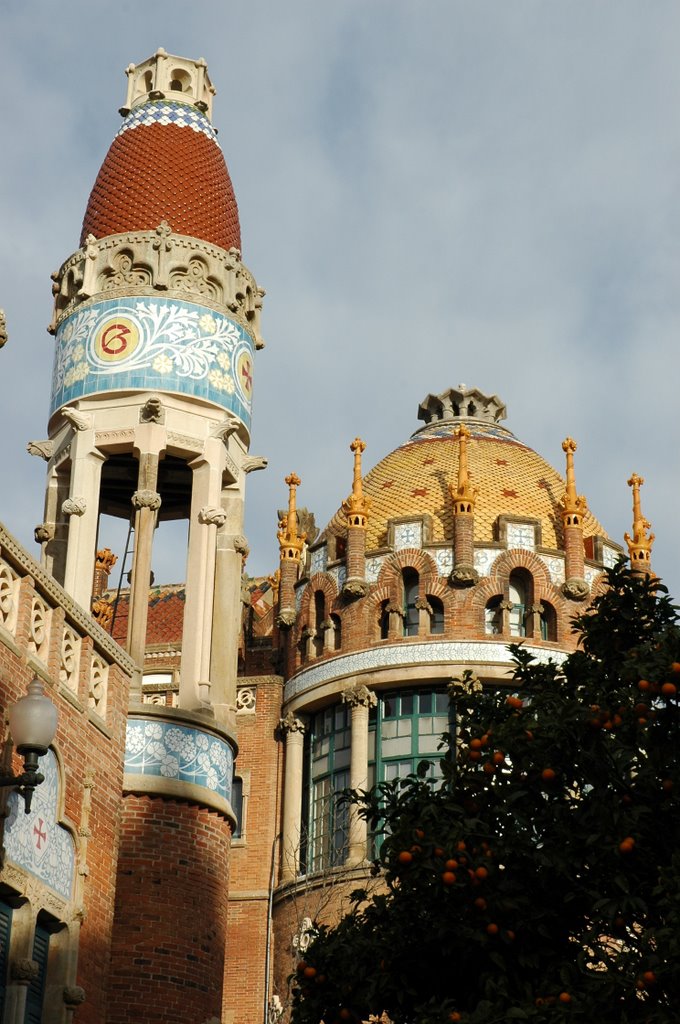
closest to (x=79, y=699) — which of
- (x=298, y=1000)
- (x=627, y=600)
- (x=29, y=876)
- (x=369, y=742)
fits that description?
(x=29, y=876)

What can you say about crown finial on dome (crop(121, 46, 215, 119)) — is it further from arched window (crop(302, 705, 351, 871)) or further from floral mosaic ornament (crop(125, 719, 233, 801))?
arched window (crop(302, 705, 351, 871))

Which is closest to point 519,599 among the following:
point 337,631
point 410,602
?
point 410,602

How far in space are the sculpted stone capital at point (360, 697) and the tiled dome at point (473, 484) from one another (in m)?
3.40

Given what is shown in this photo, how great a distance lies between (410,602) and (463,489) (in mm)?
2714

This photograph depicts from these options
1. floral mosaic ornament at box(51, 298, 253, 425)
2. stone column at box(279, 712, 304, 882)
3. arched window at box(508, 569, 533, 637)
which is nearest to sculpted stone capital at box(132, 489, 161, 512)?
floral mosaic ornament at box(51, 298, 253, 425)

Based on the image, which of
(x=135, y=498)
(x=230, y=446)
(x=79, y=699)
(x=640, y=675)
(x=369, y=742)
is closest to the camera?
(x=640, y=675)

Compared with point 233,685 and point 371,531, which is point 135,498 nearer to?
point 233,685

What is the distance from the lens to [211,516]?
25.4 m

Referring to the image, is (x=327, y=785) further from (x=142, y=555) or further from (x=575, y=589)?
(x=142, y=555)

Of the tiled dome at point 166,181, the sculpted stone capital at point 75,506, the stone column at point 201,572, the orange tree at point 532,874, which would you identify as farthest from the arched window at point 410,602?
the orange tree at point 532,874

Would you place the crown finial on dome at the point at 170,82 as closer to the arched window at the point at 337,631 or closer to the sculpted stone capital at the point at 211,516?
the sculpted stone capital at the point at 211,516

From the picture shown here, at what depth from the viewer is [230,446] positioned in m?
26.3

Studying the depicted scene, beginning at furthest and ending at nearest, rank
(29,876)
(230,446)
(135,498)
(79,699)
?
(230,446)
(135,498)
(79,699)
(29,876)

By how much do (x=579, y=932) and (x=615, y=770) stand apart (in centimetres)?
157
